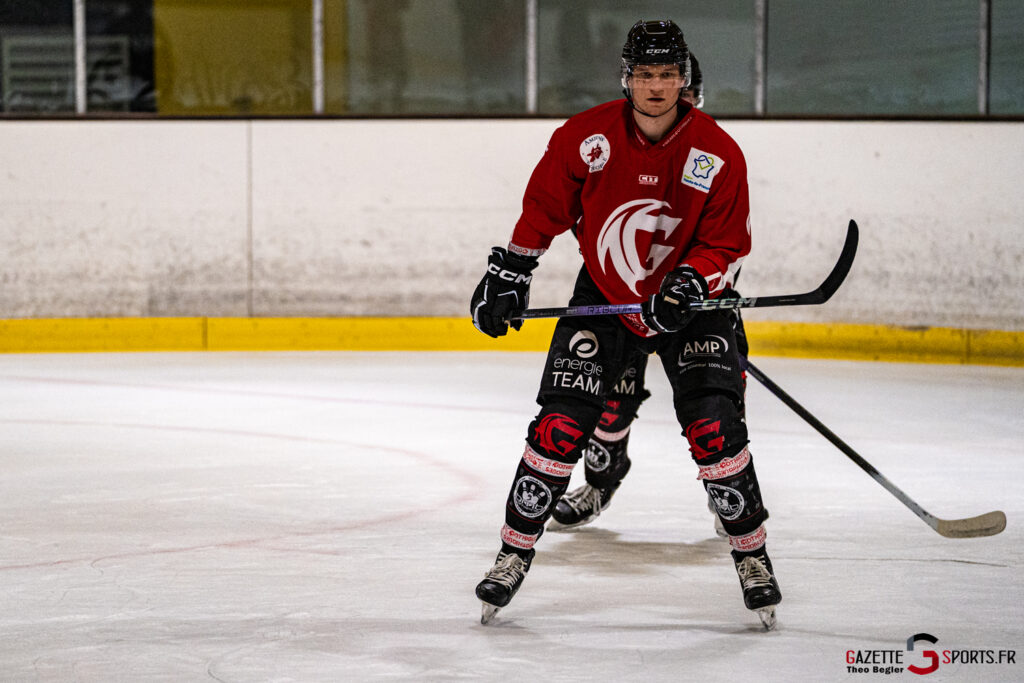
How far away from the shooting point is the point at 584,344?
3.01 meters

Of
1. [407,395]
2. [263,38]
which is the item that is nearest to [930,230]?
[407,395]

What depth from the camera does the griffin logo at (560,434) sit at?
296 centimetres

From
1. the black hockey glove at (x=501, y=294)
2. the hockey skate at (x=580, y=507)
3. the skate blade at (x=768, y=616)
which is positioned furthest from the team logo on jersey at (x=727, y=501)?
the hockey skate at (x=580, y=507)

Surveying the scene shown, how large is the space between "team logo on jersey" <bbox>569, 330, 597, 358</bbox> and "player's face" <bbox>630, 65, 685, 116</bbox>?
479mm

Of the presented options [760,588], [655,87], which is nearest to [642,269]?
[655,87]

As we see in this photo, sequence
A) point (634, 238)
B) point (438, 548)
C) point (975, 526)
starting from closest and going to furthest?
point (634, 238), point (975, 526), point (438, 548)

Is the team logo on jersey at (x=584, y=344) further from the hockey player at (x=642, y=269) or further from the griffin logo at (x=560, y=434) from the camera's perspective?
the griffin logo at (x=560, y=434)

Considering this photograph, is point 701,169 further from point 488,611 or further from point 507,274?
point 488,611

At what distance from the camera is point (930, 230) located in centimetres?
824

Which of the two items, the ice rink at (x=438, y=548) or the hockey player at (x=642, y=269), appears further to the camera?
the hockey player at (x=642, y=269)

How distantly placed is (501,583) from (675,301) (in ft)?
2.19

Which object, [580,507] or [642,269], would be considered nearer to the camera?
[642,269]

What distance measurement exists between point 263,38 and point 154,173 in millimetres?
1076

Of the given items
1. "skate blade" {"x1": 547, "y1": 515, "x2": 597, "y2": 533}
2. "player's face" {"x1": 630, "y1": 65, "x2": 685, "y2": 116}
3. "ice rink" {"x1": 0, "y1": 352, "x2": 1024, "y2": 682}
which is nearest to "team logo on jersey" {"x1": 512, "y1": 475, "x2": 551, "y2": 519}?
"ice rink" {"x1": 0, "y1": 352, "x2": 1024, "y2": 682}
